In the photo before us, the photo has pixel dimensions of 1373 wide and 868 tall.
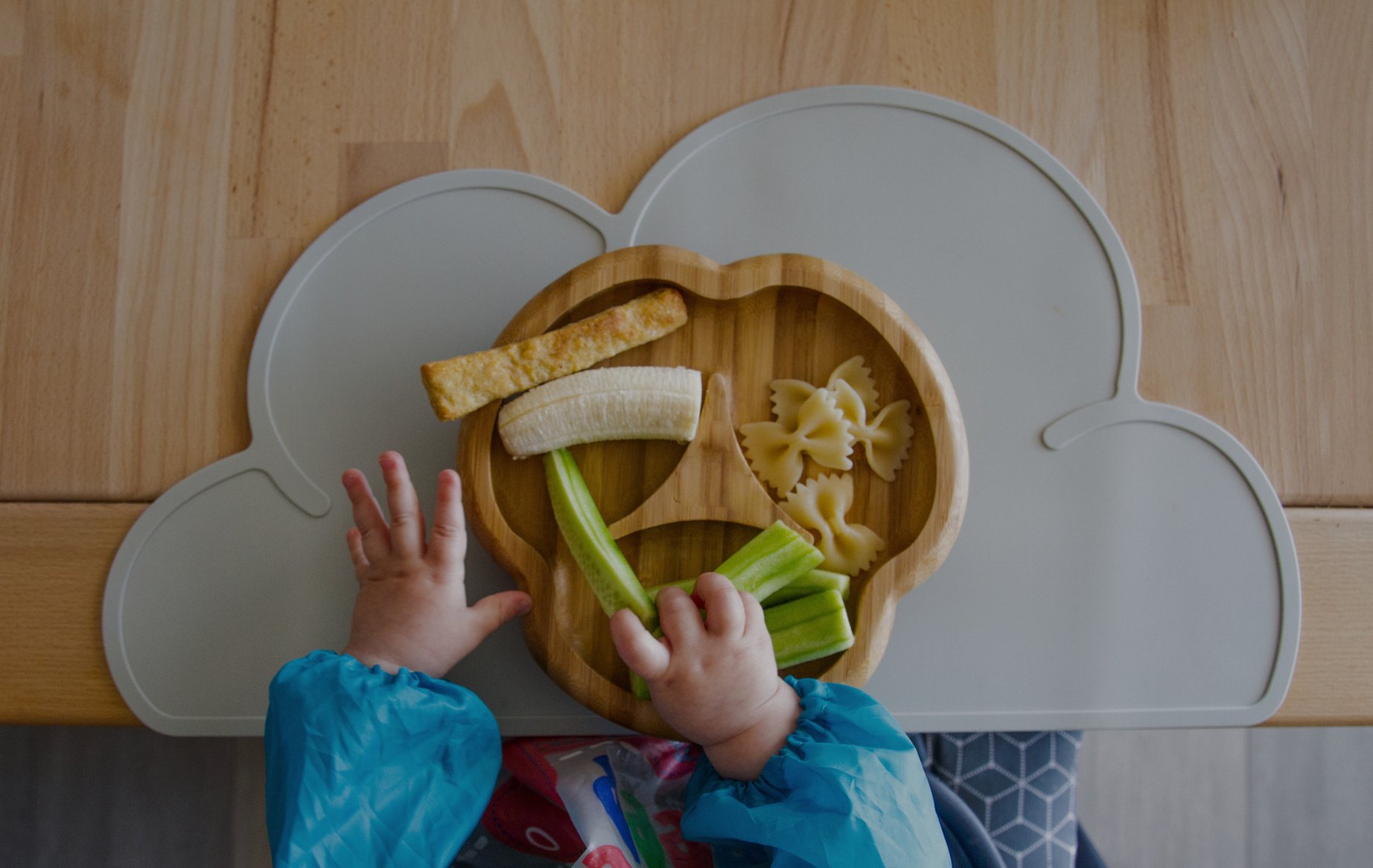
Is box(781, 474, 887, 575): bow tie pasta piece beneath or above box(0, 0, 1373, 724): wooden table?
beneath

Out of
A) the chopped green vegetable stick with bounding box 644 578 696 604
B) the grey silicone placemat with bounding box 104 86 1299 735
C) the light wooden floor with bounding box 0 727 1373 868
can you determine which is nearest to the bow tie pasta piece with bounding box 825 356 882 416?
the grey silicone placemat with bounding box 104 86 1299 735

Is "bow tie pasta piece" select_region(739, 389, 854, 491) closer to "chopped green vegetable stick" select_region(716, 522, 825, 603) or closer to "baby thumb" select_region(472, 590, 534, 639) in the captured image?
"chopped green vegetable stick" select_region(716, 522, 825, 603)

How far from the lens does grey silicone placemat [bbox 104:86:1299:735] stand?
878 millimetres

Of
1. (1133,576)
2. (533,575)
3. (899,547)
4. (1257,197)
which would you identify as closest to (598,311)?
(533,575)

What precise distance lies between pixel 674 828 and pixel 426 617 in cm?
33

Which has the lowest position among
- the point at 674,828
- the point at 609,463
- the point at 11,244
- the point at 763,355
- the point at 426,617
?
the point at 674,828

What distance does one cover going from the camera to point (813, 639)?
2.54 feet

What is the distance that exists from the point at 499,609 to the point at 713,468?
0.79 feet

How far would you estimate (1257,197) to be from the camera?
3.16ft

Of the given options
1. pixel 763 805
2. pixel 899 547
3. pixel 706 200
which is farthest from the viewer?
pixel 706 200

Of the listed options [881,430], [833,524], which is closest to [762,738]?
[833,524]

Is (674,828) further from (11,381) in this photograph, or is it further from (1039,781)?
(11,381)

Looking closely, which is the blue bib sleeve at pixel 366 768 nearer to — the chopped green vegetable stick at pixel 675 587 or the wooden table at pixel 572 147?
the chopped green vegetable stick at pixel 675 587

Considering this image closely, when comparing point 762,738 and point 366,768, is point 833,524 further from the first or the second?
point 366,768
